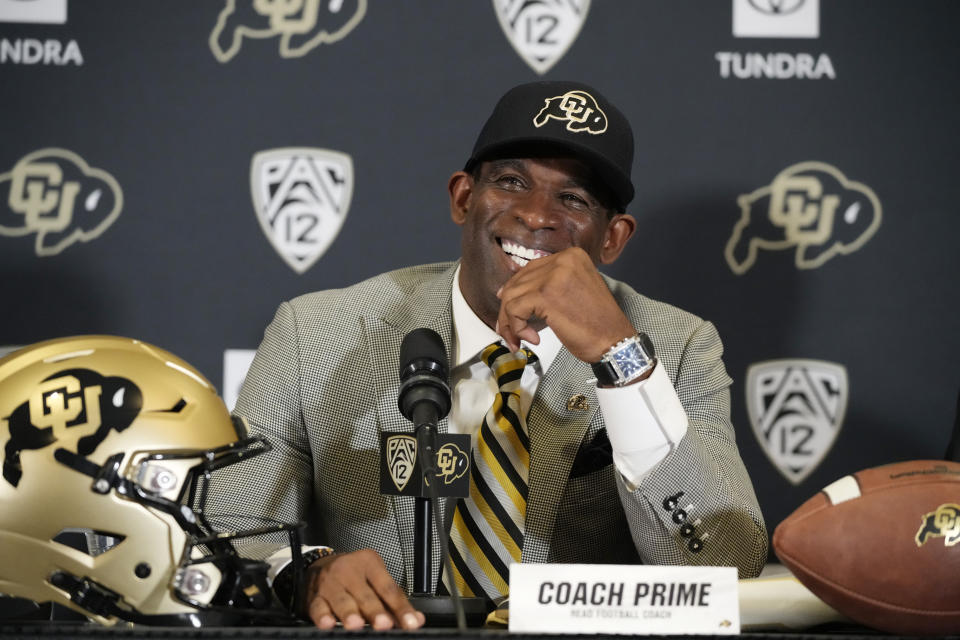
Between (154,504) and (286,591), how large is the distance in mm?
258

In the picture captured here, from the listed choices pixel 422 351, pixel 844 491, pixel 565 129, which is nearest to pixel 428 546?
pixel 422 351

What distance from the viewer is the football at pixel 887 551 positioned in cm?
93

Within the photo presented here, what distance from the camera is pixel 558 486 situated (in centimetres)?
155

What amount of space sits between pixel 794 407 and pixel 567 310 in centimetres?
90

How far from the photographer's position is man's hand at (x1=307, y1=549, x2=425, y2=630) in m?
1.00

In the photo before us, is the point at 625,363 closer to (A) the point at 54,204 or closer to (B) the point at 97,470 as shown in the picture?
(B) the point at 97,470

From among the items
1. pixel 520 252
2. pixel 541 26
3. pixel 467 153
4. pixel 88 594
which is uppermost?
pixel 541 26

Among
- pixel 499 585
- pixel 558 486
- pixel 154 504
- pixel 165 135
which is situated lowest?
pixel 499 585

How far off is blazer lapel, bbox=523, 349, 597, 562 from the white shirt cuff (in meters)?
0.23

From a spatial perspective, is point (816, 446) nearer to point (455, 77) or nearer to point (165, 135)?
point (455, 77)

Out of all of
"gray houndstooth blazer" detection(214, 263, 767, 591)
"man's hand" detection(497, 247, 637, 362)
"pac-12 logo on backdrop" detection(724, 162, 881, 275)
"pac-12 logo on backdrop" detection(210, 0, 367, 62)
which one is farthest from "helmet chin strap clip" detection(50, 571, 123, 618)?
"pac-12 logo on backdrop" detection(724, 162, 881, 275)

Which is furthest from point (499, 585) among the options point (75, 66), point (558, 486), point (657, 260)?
point (75, 66)

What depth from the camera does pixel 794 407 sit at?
6.83 ft

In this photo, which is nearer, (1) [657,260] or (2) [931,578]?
(2) [931,578]
